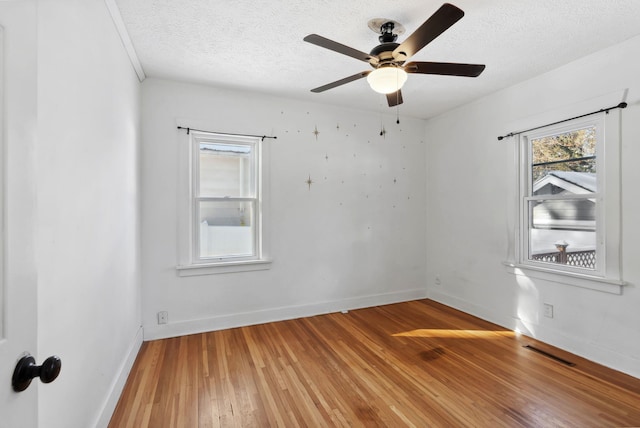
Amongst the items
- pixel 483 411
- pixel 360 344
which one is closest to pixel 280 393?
pixel 360 344

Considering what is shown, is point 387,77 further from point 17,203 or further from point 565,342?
point 565,342

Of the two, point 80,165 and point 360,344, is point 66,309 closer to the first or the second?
point 80,165

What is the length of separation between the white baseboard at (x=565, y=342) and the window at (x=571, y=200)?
1.90 feet

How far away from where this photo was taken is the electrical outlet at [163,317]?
9.82 feet

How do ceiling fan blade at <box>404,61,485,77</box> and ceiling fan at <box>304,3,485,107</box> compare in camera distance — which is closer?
ceiling fan at <box>304,3,485,107</box>

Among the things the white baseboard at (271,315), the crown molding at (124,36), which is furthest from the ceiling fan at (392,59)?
the white baseboard at (271,315)

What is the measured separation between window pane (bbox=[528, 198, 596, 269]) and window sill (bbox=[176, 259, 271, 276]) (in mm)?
2837

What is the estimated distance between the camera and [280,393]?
2102mm

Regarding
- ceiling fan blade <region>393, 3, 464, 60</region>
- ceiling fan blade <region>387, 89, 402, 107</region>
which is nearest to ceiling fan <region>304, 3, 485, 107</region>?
ceiling fan blade <region>393, 3, 464, 60</region>

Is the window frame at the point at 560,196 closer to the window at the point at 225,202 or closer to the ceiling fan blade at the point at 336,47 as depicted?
the ceiling fan blade at the point at 336,47

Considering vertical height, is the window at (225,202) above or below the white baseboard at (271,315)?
above

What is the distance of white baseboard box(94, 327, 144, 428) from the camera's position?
173 cm

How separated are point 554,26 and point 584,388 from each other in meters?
2.57

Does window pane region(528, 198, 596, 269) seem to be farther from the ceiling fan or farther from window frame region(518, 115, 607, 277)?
the ceiling fan
